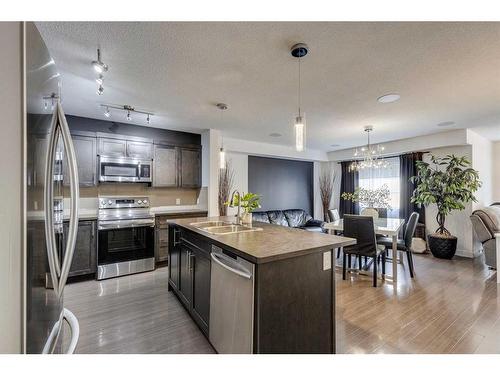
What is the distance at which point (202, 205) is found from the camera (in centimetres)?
482

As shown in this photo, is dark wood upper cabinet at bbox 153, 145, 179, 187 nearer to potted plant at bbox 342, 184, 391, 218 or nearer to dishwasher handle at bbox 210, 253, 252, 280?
dishwasher handle at bbox 210, 253, 252, 280

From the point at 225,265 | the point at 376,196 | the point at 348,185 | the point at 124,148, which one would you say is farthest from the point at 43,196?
the point at 348,185

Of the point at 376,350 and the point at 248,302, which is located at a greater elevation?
the point at 248,302

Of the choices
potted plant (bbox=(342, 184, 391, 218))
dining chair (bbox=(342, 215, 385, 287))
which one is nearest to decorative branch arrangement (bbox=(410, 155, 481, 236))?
potted plant (bbox=(342, 184, 391, 218))

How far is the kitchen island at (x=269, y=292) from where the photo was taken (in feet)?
4.84

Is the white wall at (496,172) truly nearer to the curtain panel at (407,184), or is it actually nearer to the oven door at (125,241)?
the curtain panel at (407,184)

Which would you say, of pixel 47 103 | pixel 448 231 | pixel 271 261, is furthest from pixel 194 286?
pixel 448 231

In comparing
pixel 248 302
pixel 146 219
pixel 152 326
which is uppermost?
pixel 146 219

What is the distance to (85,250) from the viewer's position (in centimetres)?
350

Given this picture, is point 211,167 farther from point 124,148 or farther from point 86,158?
point 86,158

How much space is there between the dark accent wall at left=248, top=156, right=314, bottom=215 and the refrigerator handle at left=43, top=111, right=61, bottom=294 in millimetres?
4928

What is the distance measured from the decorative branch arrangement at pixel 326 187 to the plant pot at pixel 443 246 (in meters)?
2.84
